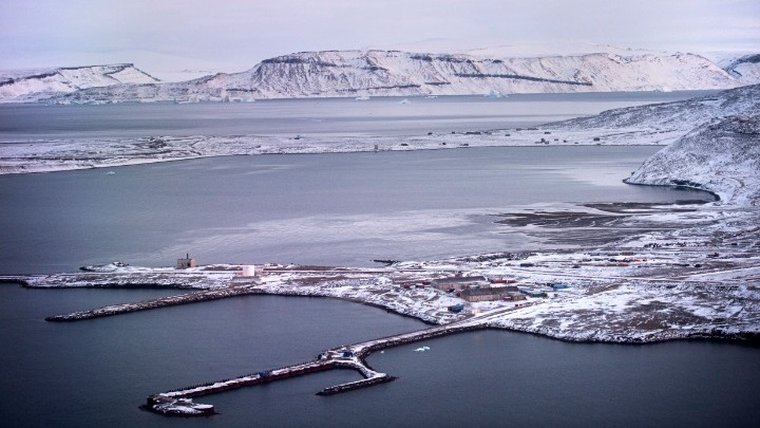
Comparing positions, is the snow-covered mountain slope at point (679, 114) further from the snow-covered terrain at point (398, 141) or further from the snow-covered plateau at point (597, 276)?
the snow-covered plateau at point (597, 276)

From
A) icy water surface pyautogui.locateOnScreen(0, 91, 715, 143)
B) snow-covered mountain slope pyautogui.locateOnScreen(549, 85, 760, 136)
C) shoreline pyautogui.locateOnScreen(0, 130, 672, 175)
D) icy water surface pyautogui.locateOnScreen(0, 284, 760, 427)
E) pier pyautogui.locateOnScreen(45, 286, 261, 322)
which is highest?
snow-covered mountain slope pyautogui.locateOnScreen(549, 85, 760, 136)

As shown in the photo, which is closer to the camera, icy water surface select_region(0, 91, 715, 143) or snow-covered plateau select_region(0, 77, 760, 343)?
snow-covered plateau select_region(0, 77, 760, 343)

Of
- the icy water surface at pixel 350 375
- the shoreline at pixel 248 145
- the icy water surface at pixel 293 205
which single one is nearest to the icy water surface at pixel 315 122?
the shoreline at pixel 248 145

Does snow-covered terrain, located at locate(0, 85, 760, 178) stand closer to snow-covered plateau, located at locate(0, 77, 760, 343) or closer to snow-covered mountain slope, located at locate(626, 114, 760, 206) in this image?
snow-covered mountain slope, located at locate(626, 114, 760, 206)

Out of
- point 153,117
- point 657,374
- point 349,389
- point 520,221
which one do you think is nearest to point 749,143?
point 520,221

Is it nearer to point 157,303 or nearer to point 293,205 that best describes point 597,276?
point 157,303

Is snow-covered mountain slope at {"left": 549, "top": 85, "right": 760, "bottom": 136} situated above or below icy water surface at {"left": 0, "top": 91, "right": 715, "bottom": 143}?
above

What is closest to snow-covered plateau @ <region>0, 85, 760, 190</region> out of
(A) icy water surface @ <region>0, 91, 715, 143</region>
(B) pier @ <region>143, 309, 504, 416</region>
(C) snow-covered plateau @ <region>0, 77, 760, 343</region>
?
(A) icy water surface @ <region>0, 91, 715, 143</region>

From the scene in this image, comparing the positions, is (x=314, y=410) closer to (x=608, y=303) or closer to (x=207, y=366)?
(x=207, y=366)
